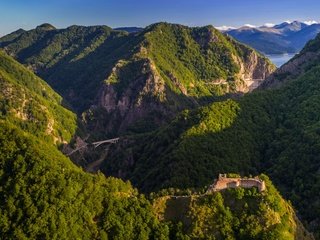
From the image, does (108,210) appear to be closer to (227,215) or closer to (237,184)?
(227,215)

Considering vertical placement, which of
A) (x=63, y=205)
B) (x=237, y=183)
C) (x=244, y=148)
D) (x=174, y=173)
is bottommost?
(x=174, y=173)

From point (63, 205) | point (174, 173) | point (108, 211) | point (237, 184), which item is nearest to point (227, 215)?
point (237, 184)

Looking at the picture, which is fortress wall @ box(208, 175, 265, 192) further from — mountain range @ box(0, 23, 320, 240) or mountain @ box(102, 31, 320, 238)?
mountain @ box(102, 31, 320, 238)

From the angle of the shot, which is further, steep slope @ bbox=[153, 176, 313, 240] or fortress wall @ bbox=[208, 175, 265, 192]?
fortress wall @ bbox=[208, 175, 265, 192]

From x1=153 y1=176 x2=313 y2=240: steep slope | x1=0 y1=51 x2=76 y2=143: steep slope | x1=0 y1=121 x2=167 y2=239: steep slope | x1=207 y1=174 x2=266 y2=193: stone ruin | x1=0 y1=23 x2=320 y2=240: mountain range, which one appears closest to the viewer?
x1=0 y1=121 x2=167 y2=239: steep slope

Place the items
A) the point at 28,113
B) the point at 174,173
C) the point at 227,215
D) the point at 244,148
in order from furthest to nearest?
the point at 28,113 → the point at 244,148 → the point at 174,173 → the point at 227,215

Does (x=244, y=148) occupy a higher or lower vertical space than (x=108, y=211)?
lower

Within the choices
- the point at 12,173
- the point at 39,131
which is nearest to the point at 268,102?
the point at 39,131

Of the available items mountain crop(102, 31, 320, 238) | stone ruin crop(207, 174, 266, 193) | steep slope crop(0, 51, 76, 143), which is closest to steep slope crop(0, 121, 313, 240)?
stone ruin crop(207, 174, 266, 193)

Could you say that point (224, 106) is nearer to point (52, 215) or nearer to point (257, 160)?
point (257, 160)
